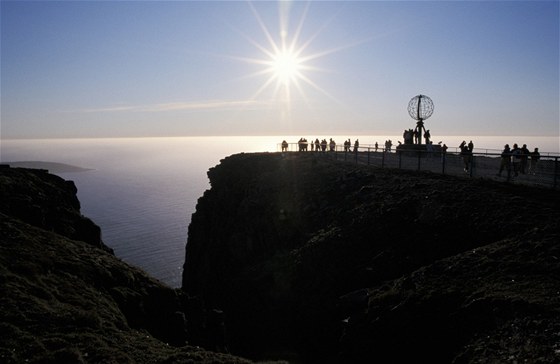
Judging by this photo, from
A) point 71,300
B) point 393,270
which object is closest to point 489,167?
point 393,270

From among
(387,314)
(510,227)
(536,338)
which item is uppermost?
(510,227)

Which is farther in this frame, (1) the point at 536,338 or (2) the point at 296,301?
(2) the point at 296,301

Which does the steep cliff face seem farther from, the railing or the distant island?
the railing

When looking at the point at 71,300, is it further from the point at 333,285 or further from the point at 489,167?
the point at 489,167

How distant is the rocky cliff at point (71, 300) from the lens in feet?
36.9

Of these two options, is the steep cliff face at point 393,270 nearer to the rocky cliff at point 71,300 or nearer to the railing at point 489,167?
the railing at point 489,167

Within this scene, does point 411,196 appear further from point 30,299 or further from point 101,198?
point 101,198

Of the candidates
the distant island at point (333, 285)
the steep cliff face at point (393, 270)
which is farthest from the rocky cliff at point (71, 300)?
the steep cliff face at point (393, 270)

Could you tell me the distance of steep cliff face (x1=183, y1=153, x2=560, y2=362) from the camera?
11750 mm

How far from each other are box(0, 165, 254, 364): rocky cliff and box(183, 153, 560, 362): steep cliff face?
5226mm

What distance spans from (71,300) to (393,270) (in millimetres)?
12946

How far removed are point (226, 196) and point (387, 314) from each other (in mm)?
36062

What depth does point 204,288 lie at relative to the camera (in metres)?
42.1

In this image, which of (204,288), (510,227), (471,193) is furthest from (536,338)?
(204,288)
